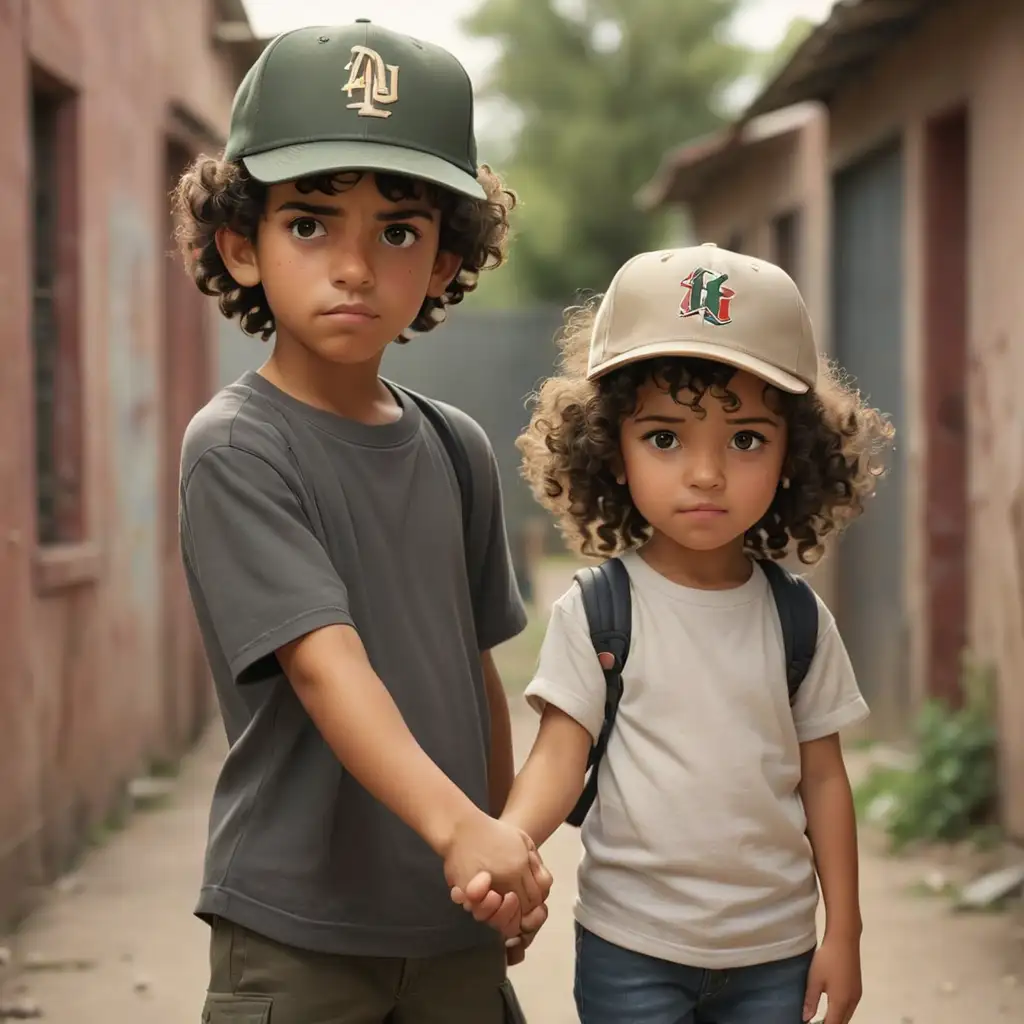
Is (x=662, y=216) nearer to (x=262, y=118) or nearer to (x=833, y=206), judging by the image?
(x=833, y=206)

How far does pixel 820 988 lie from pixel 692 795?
346 mm

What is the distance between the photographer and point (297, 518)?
224cm

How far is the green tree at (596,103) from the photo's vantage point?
101 feet

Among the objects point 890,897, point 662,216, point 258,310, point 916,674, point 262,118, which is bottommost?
point 890,897

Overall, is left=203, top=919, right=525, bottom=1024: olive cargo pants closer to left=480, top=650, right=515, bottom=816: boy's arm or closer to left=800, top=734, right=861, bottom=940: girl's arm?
left=480, top=650, right=515, bottom=816: boy's arm

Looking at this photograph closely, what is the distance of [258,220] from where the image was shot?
7.77 feet

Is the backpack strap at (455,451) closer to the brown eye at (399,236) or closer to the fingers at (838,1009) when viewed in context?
the brown eye at (399,236)

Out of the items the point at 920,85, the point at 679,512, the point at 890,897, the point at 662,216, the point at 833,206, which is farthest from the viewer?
the point at 662,216

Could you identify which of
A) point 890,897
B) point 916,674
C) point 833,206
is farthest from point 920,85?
point 890,897

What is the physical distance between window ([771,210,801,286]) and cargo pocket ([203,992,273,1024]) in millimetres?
9307

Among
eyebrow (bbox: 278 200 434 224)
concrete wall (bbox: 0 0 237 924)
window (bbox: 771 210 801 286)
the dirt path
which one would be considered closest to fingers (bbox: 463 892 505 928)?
eyebrow (bbox: 278 200 434 224)

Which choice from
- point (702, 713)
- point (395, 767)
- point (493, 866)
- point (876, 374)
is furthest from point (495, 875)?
point (876, 374)

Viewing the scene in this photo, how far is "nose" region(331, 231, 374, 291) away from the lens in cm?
226

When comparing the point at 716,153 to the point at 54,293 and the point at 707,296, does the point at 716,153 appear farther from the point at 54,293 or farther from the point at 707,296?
the point at 707,296
